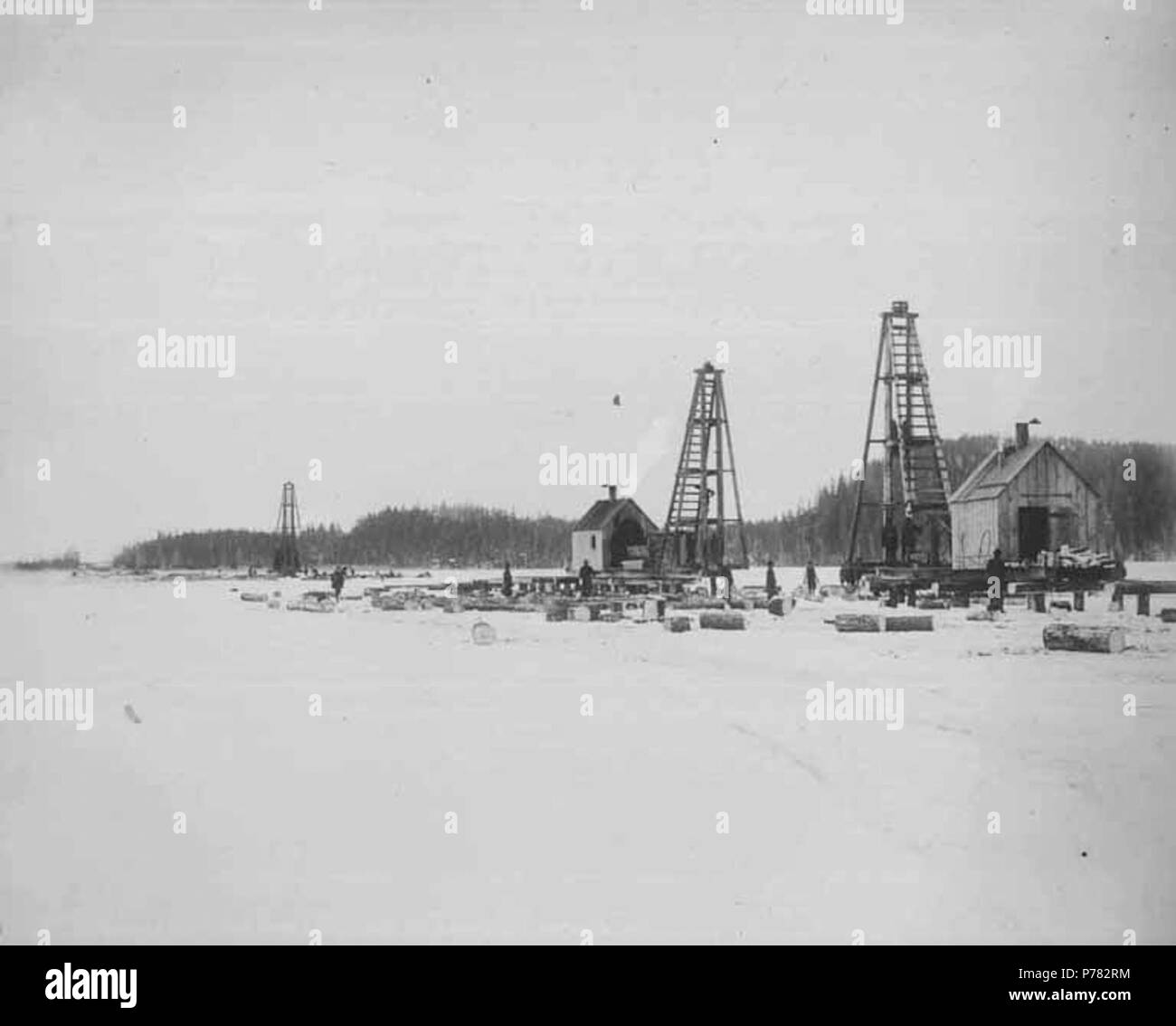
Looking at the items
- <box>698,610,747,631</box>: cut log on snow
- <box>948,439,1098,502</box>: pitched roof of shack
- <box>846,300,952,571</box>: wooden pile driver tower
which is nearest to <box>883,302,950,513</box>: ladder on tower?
<box>846,300,952,571</box>: wooden pile driver tower

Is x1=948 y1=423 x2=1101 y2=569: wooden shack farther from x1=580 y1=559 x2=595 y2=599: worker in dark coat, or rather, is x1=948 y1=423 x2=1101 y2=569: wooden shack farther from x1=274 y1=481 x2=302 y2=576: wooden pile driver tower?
x1=274 y1=481 x2=302 y2=576: wooden pile driver tower

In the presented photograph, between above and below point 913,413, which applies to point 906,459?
below

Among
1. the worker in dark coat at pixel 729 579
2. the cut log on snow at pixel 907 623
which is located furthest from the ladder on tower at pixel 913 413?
the worker in dark coat at pixel 729 579

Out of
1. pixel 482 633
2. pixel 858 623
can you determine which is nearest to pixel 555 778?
pixel 482 633

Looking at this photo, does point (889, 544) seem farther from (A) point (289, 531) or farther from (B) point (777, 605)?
(A) point (289, 531)
